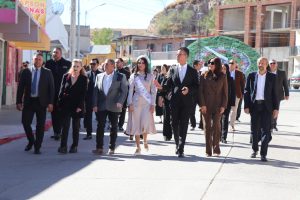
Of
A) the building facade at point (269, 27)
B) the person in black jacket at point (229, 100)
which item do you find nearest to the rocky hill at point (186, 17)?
the building facade at point (269, 27)

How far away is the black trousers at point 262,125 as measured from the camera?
33.8ft

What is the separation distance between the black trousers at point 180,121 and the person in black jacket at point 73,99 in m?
A: 1.81

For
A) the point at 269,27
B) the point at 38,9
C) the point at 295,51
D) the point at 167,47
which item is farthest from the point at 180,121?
the point at 167,47

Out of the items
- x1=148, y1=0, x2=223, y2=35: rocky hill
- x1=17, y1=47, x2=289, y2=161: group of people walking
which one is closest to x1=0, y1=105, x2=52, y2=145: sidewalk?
x1=17, y1=47, x2=289, y2=161: group of people walking

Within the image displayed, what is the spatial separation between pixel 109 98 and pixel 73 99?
2.48 ft

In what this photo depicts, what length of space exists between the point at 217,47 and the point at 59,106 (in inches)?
576

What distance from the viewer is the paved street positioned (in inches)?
291

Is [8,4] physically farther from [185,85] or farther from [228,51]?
[228,51]

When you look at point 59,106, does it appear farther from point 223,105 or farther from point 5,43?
point 5,43

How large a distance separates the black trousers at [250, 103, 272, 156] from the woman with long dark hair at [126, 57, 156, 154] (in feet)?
6.21

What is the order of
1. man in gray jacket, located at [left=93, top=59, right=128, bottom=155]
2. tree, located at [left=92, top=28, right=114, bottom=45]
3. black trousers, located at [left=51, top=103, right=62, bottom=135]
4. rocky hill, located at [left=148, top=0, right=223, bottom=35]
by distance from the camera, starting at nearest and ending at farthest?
man in gray jacket, located at [left=93, top=59, right=128, bottom=155] < black trousers, located at [left=51, top=103, right=62, bottom=135] < rocky hill, located at [left=148, top=0, right=223, bottom=35] < tree, located at [left=92, top=28, right=114, bottom=45]

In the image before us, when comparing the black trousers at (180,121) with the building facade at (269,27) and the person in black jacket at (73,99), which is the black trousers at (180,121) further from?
the building facade at (269,27)

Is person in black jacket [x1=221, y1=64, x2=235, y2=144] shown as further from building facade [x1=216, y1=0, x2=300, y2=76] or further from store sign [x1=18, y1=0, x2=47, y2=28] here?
building facade [x1=216, y1=0, x2=300, y2=76]

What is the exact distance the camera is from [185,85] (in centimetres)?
1051
